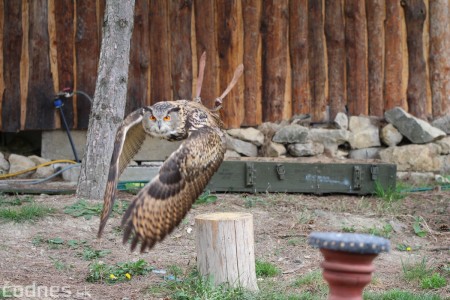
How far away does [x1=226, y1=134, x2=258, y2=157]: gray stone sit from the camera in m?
9.89

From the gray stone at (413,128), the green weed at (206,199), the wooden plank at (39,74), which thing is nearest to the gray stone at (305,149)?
the gray stone at (413,128)

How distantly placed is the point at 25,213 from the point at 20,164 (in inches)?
107

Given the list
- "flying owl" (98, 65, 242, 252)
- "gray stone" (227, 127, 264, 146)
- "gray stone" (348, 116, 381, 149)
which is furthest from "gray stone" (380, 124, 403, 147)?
"flying owl" (98, 65, 242, 252)

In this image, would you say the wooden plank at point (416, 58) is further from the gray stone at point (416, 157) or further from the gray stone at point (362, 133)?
the gray stone at point (362, 133)

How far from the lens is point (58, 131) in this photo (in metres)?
10.1

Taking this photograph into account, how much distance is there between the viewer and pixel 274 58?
10.1 metres

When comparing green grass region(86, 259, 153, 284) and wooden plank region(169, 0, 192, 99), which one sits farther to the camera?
wooden plank region(169, 0, 192, 99)

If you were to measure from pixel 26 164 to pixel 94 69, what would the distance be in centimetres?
156

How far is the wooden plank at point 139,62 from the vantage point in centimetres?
994

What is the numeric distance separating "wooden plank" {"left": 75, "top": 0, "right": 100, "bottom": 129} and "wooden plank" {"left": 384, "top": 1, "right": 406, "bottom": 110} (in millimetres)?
4012

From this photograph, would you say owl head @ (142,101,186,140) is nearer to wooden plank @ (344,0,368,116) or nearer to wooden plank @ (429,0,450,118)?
wooden plank @ (344,0,368,116)

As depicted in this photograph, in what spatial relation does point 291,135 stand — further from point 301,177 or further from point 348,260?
point 348,260

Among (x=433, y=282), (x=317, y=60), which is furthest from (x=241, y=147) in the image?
(x=433, y=282)

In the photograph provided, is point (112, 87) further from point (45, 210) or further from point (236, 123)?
point (236, 123)
